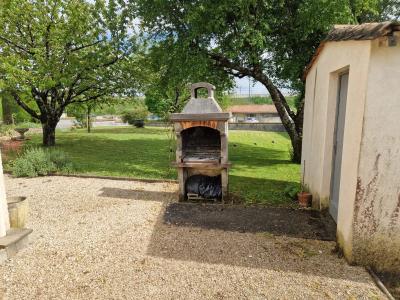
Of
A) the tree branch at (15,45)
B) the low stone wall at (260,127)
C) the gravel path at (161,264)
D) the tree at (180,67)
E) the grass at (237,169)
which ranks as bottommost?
the gravel path at (161,264)

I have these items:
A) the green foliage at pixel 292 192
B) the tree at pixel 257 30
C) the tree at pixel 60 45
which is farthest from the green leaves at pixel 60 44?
the green foliage at pixel 292 192

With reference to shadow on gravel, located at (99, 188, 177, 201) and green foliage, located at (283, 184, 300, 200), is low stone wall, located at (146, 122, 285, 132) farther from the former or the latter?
green foliage, located at (283, 184, 300, 200)

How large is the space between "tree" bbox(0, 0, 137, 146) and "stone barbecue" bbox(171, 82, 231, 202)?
9407 mm

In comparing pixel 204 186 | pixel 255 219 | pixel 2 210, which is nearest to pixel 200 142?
pixel 204 186

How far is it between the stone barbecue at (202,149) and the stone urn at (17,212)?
11.5 ft

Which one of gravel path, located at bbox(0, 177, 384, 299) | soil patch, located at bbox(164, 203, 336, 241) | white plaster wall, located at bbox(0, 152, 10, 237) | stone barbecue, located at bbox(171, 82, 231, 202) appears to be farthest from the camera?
stone barbecue, located at bbox(171, 82, 231, 202)

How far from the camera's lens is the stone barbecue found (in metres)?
6.54

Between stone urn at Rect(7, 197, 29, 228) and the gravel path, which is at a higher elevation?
stone urn at Rect(7, 197, 29, 228)

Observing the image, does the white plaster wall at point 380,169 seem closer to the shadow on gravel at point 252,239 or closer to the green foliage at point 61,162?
the shadow on gravel at point 252,239

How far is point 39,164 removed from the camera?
9891 mm

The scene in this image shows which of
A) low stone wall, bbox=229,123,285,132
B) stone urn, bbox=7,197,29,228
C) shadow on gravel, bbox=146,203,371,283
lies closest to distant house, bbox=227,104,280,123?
low stone wall, bbox=229,123,285,132

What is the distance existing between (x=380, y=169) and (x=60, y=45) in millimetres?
16279

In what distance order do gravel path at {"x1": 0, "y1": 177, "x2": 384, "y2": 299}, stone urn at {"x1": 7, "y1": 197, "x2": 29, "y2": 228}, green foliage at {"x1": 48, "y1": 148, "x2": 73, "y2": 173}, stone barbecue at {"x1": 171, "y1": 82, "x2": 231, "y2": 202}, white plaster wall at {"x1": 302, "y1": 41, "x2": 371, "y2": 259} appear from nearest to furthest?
1. gravel path at {"x1": 0, "y1": 177, "x2": 384, "y2": 299}
2. white plaster wall at {"x1": 302, "y1": 41, "x2": 371, "y2": 259}
3. stone urn at {"x1": 7, "y1": 197, "x2": 29, "y2": 228}
4. stone barbecue at {"x1": 171, "y1": 82, "x2": 231, "y2": 202}
5. green foliage at {"x1": 48, "y1": 148, "x2": 73, "y2": 173}

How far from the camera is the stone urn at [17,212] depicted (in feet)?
16.0
